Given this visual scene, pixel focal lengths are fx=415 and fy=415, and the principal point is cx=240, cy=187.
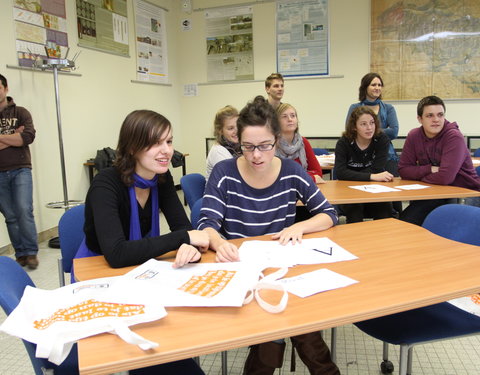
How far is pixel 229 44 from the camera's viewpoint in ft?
19.5

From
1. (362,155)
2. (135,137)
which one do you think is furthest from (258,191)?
(362,155)

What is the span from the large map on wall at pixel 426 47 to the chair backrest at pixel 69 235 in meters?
4.57

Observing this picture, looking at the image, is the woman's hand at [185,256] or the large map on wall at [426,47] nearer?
the woman's hand at [185,256]

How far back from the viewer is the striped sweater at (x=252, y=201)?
67.8 inches

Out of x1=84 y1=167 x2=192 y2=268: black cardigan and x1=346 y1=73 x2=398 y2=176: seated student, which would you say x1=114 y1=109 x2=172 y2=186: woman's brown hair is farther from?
x1=346 y1=73 x2=398 y2=176: seated student

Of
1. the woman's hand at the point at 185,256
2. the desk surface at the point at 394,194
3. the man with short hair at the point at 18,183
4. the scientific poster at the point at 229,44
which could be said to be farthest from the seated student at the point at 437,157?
the scientific poster at the point at 229,44

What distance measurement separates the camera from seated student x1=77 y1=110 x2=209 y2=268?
1347mm

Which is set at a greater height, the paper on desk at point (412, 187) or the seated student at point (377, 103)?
the seated student at point (377, 103)

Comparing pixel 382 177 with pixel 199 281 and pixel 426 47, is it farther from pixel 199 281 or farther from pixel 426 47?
pixel 426 47

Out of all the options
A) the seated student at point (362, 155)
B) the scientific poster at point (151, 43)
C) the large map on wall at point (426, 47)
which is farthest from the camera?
the scientific poster at point (151, 43)

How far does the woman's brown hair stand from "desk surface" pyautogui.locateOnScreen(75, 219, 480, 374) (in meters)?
0.34

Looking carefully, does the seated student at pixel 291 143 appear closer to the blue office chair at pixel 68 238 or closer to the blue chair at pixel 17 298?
the blue office chair at pixel 68 238

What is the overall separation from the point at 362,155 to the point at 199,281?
2382mm

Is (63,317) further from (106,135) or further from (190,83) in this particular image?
(190,83)
